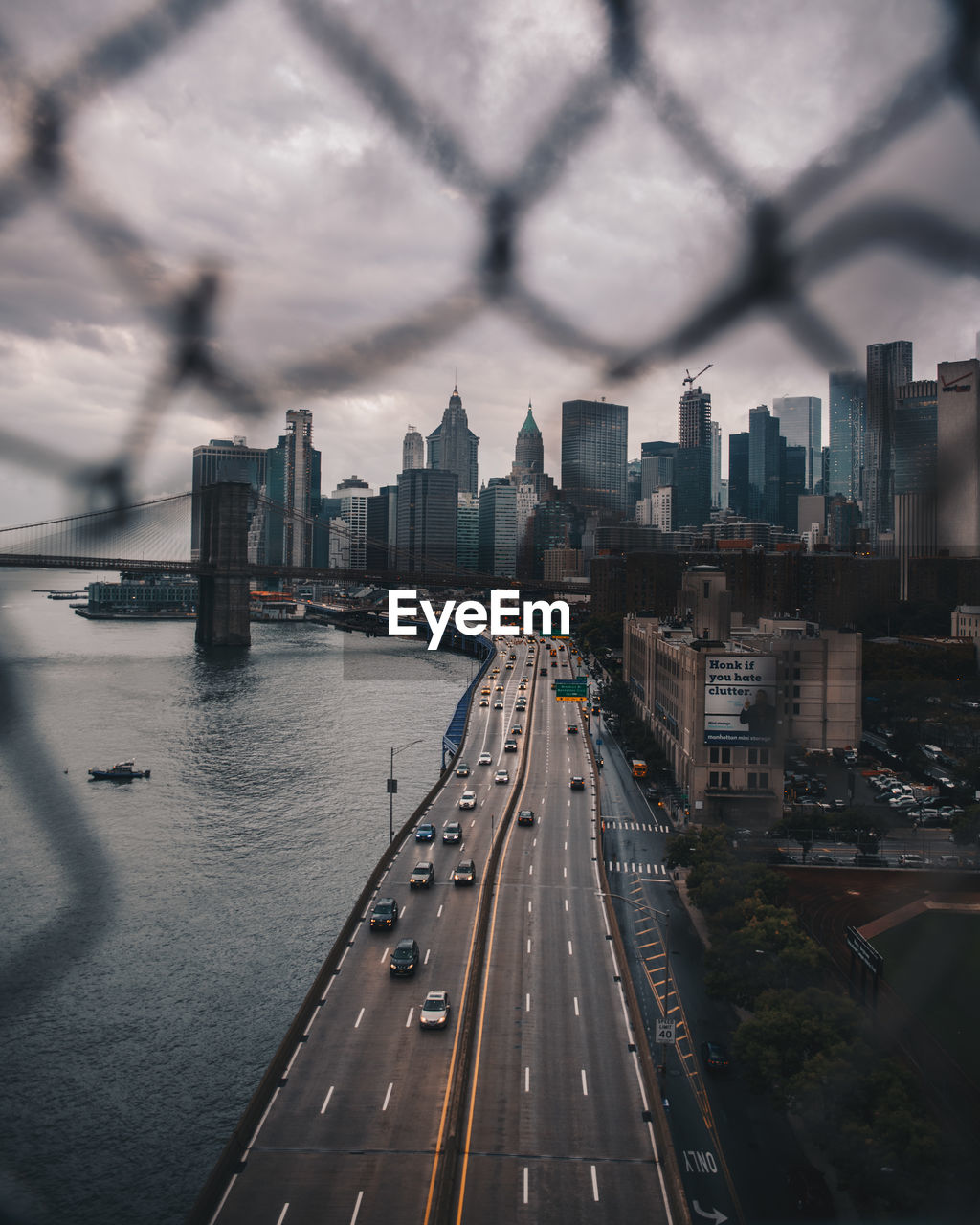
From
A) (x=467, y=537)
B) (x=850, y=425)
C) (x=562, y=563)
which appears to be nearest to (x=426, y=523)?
(x=467, y=537)

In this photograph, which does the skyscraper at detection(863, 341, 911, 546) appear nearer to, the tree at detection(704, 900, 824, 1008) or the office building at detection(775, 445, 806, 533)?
the tree at detection(704, 900, 824, 1008)

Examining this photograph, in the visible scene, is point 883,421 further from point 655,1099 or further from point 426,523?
point 426,523

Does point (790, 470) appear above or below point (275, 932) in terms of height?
above

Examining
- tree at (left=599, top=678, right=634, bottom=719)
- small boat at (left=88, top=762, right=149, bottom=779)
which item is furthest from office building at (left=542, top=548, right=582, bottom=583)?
small boat at (left=88, top=762, right=149, bottom=779)

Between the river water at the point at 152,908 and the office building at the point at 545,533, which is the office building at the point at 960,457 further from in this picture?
the office building at the point at 545,533

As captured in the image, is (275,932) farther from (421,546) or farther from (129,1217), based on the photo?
(421,546)

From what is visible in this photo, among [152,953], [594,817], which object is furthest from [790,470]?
[152,953]

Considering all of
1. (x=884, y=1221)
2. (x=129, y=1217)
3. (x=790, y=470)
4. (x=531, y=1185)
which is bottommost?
(x=129, y=1217)
